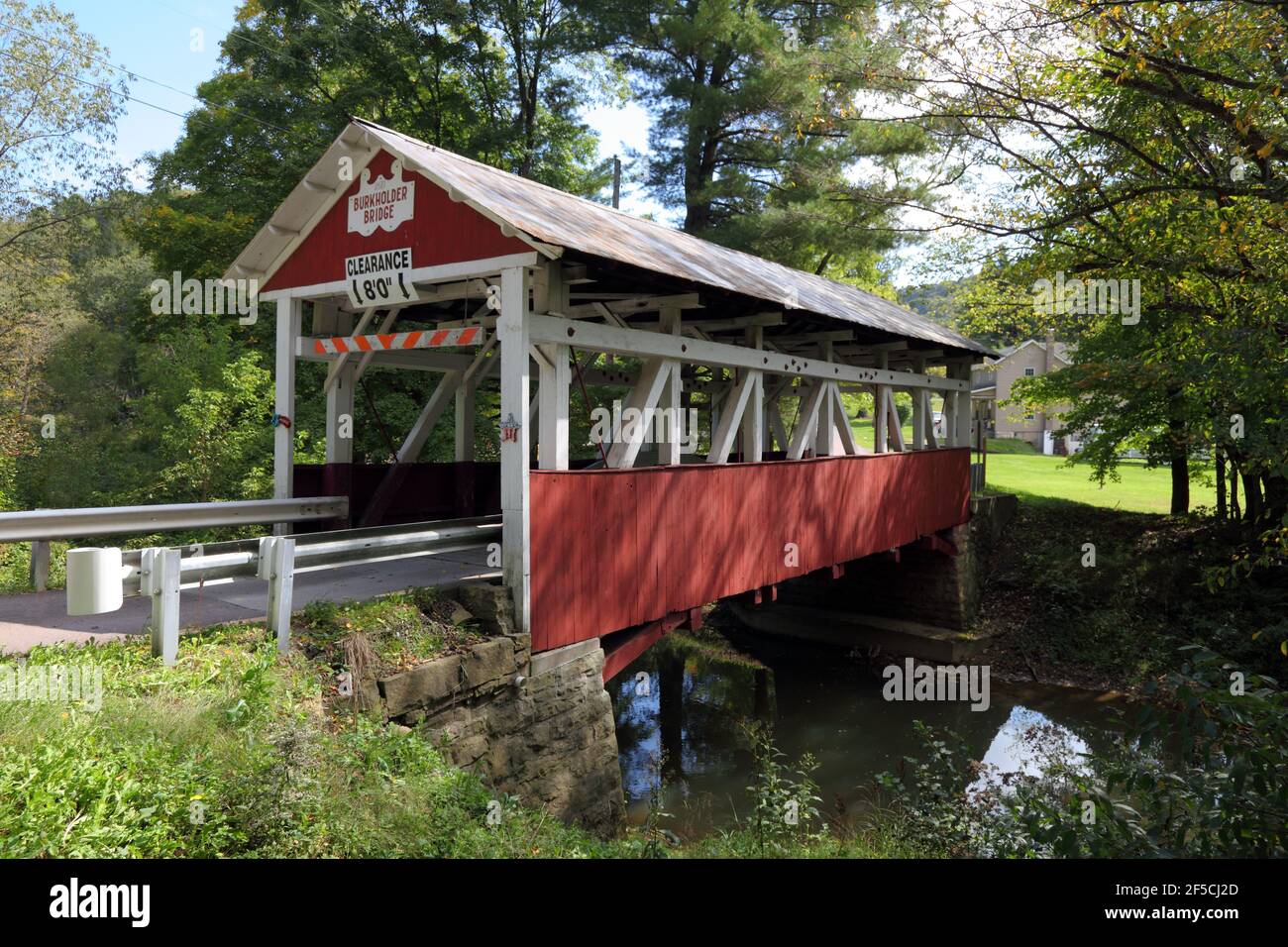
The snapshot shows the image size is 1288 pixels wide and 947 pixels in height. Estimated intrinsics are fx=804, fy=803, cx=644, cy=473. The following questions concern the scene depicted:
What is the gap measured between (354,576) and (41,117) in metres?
18.5

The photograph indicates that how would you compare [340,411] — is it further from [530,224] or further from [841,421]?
[841,421]

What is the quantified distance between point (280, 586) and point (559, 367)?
276 cm

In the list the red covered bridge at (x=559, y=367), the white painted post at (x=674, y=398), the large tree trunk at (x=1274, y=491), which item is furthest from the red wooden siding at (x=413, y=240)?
the large tree trunk at (x=1274, y=491)

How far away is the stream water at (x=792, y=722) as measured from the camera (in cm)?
1045

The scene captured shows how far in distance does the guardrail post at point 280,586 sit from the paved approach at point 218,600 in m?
0.52

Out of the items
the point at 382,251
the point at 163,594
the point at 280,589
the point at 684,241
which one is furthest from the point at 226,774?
the point at 684,241

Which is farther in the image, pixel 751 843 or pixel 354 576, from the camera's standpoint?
pixel 354 576

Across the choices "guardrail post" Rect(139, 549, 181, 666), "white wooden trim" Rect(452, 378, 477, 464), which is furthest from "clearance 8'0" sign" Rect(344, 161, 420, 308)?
"guardrail post" Rect(139, 549, 181, 666)

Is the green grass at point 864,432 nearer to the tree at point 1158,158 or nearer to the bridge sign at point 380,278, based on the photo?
the tree at point 1158,158

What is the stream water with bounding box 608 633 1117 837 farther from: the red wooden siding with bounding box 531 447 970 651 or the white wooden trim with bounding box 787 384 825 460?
the white wooden trim with bounding box 787 384 825 460

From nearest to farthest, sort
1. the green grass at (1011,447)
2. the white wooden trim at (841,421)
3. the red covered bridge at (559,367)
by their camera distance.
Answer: the red covered bridge at (559,367)
the white wooden trim at (841,421)
the green grass at (1011,447)
